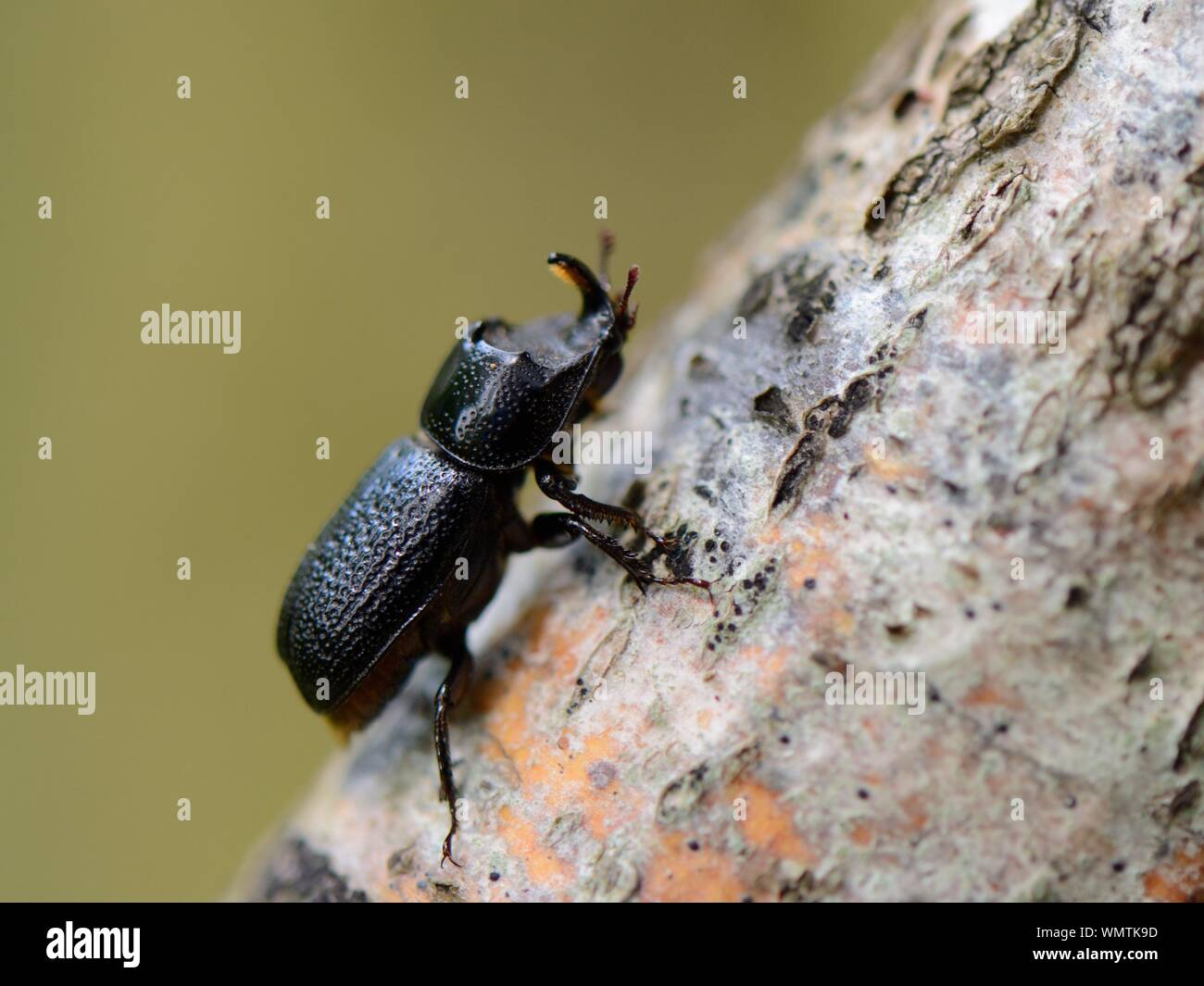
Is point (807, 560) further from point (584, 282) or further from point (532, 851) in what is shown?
point (584, 282)

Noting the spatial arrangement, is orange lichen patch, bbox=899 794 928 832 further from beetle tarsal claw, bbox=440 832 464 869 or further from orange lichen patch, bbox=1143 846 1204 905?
beetle tarsal claw, bbox=440 832 464 869

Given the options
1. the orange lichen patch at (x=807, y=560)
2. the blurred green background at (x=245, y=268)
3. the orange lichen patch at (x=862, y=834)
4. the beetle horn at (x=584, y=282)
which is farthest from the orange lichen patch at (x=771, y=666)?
the blurred green background at (x=245, y=268)

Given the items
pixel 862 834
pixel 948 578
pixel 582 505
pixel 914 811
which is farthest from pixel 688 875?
pixel 582 505

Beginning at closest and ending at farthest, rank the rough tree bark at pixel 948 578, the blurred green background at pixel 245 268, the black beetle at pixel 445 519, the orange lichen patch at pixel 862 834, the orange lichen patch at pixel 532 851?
the rough tree bark at pixel 948 578 → the orange lichen patch at pixel 862 834 → the orange lichen patch at pixel 532 851 → the black beetle at pixel 445 519 → the blurred green background at pixel 245 268

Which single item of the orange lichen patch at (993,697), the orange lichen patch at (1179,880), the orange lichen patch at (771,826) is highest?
the orange lichen patch at (993,697)

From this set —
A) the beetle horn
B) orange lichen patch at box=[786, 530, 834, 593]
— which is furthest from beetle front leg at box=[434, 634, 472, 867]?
the beetle horn

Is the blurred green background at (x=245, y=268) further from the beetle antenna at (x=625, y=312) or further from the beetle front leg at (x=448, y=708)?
the beetle front leg at (x=448, y=708)

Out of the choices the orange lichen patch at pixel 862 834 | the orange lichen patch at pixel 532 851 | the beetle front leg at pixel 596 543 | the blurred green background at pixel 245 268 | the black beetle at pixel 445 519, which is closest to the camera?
the orange lichen patch at pixel 862 834
